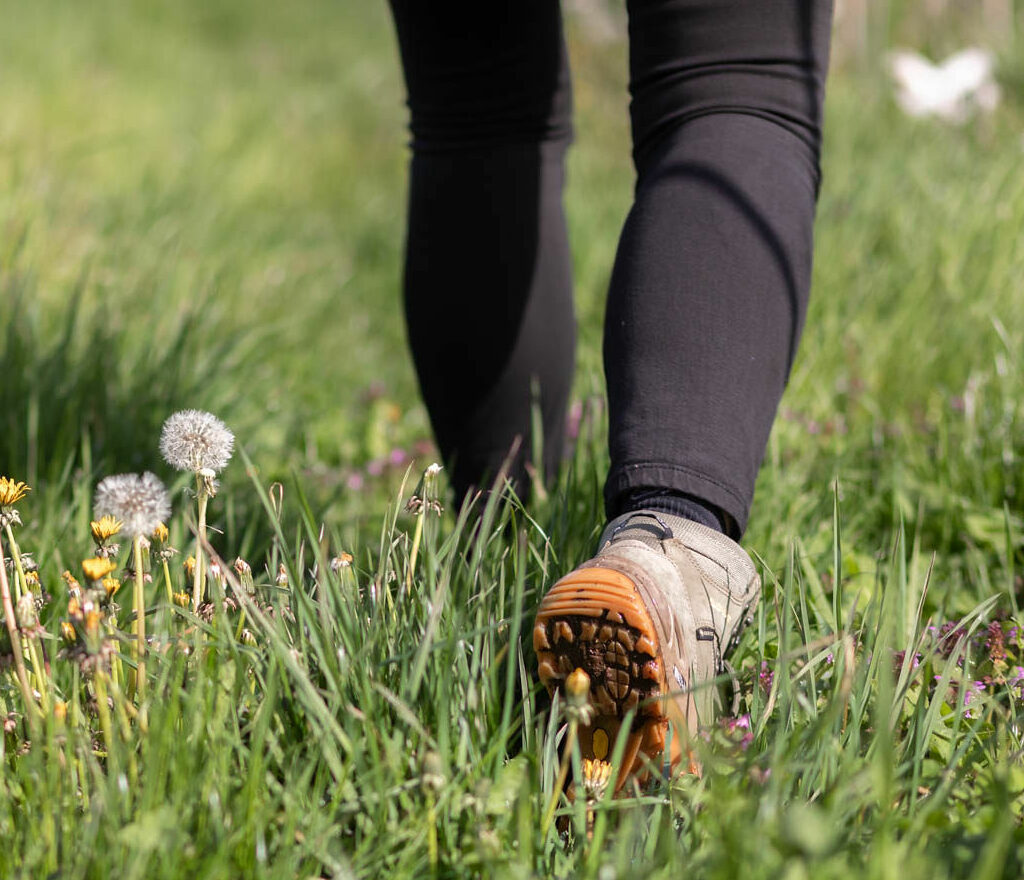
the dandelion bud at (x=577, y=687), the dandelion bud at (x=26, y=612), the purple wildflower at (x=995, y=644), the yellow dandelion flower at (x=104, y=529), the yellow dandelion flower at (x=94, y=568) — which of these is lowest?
the purple wildflower at (x=995, y=644)

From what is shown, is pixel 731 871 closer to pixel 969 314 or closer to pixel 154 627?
pixel 154 627

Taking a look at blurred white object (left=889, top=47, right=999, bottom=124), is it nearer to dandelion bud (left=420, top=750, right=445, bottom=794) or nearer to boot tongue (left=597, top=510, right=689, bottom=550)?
boot tongue (left=597, top=510, right=689, bottom=550)

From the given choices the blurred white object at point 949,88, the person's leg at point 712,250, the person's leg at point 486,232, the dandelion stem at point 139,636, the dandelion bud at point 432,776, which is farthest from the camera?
the blurred white object at point 949,88

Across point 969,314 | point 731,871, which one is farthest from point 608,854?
point 969,314

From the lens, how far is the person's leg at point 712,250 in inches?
44.4

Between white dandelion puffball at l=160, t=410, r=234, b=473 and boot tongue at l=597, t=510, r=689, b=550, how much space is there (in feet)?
1.30

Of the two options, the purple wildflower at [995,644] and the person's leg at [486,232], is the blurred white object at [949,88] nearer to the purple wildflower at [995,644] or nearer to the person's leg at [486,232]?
the person's leg at [486,232]

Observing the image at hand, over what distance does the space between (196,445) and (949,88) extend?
3585 millimetres

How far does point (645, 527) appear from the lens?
1.06m

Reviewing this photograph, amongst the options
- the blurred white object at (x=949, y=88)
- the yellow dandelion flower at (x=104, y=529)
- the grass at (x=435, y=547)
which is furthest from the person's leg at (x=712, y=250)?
the blurred white object at (x=949, y=88)

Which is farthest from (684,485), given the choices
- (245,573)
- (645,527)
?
(245,573)

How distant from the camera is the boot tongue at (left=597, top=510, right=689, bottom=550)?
3.42 feet

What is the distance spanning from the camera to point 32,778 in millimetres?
877

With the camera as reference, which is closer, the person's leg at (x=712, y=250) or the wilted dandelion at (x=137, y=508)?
the wilted dandelion at (x=137, y=508)
